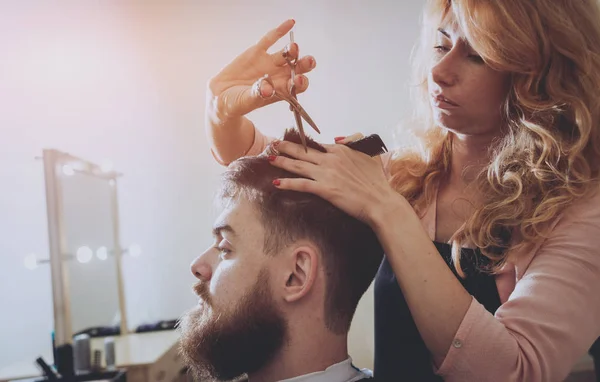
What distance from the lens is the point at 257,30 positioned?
8.98 feet

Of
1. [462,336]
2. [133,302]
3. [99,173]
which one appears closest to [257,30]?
[99,173]

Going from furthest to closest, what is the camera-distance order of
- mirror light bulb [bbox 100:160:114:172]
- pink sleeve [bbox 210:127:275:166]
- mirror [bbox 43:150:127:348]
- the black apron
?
mirror light bulb [bbox 100:160:114:172]
mirror [bbox 43:150:127:348]
pink sleeve [bbox 210:127:275:166]
the black apron

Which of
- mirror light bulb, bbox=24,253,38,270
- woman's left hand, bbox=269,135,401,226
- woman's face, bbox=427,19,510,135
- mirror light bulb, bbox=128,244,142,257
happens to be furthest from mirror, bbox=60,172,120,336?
woman's face, bbox=427,19,510,135

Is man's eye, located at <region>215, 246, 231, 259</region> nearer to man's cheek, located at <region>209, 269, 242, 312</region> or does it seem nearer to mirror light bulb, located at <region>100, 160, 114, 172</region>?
man's cheek, located at <region>209, 269, 242, 312</region>

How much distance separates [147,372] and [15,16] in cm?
187

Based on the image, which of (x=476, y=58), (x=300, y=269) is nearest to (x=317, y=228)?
(x=300, y=269)

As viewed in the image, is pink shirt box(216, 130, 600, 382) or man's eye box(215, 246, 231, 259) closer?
pink shirt box(216, 130, 600, 382)

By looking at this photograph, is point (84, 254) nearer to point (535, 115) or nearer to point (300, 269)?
point (300, 269)

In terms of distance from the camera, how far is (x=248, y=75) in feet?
3.53

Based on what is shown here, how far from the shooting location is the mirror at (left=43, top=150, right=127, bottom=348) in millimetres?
2055

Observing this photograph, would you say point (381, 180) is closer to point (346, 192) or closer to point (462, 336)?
point (346, 192)

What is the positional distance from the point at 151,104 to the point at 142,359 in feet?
4.45

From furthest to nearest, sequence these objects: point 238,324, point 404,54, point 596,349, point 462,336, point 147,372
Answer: point 404,54
point 147,372
point 596,349
point 238,324
point 462,336

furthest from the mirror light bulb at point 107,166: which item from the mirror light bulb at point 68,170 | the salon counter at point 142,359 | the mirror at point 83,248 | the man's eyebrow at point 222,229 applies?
the man's eyebrow at point 222,229
